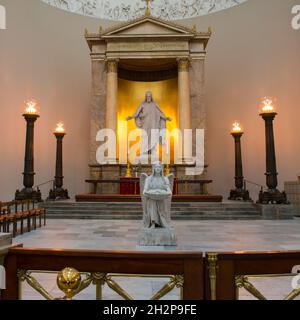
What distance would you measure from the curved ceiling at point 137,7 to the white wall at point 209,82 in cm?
52

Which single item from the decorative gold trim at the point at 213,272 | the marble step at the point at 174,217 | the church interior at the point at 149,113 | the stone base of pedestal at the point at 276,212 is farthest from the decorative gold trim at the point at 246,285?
the stone base of pedestal at the point at 276,212

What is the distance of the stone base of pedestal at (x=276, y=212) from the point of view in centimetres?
1188

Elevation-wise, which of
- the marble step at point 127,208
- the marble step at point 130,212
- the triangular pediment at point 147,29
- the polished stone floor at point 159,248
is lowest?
the polished stone floor at point 159,248

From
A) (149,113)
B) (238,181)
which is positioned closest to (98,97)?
(149,113)

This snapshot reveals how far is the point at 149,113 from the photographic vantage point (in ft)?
57.2

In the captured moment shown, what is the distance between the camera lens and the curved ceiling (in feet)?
66.4

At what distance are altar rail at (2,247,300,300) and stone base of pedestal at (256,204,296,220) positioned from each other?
33.1 feet

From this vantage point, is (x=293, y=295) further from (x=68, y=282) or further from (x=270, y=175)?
(x=270, y=175)

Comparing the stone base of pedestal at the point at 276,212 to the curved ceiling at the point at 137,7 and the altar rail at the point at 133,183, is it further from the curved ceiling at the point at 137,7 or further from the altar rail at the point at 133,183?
the curved ceiling at the point at 137,7

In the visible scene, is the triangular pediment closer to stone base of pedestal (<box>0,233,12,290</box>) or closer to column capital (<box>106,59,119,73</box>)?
column capital (<box>106,59,119,73</box>)

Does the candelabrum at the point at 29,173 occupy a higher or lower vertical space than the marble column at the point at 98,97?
lower
